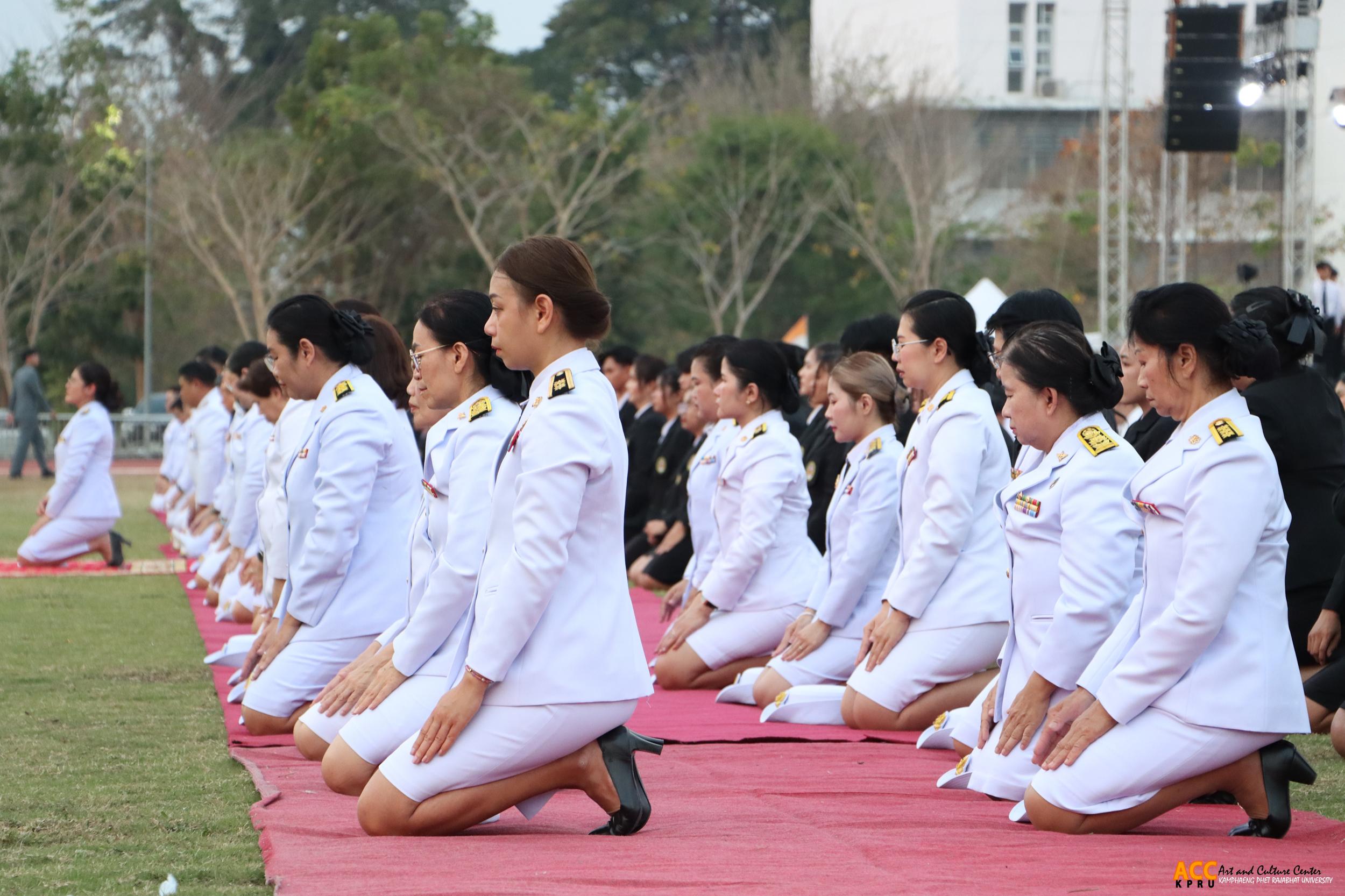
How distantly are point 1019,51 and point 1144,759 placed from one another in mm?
43253

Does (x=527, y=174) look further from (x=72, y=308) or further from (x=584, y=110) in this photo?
(x=72, y=308)

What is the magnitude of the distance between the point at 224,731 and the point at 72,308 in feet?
95.9

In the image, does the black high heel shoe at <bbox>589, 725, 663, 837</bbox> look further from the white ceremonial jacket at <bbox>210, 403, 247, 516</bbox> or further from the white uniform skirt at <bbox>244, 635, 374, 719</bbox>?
the white ceremonial jacket at <bbox>210, 403, 247, 516</bbox>

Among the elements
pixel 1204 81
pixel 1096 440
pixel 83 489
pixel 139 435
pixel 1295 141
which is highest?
pixel 1204 81

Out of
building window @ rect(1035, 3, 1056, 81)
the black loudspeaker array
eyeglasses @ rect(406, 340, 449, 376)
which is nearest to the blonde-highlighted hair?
eyeglasses @ rect(406, 340, 449, 376)

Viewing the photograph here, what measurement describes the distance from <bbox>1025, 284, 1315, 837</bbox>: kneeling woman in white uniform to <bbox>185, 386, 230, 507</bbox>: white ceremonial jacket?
30.7 ft

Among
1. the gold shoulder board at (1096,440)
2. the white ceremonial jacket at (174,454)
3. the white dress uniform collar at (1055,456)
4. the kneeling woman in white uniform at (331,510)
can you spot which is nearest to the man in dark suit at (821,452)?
the kneeling woman in white uniform at (331,510)

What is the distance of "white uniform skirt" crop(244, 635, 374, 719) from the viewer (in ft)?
19.3

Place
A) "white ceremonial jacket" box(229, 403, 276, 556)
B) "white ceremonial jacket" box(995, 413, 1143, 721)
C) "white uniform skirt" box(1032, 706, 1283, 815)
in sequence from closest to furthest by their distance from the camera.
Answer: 1. "white uniform skirt" box(1032, 706, 1283, 815)
2. "white ceremonial jacket" box(995, 413, 1143, 721)
3. "white ceremonial jacket" box(229, 403, 276, 556)

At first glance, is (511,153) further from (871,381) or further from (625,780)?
(625,780)

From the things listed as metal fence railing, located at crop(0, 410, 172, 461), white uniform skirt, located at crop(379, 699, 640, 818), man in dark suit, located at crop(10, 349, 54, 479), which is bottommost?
metal fence railing, located at crop(0, 410, 172, 461)

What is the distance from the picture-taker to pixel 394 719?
4566 millimetres

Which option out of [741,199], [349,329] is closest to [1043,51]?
[741,199]

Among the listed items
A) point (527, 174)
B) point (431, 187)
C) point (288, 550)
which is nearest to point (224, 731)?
point (288, 550)
